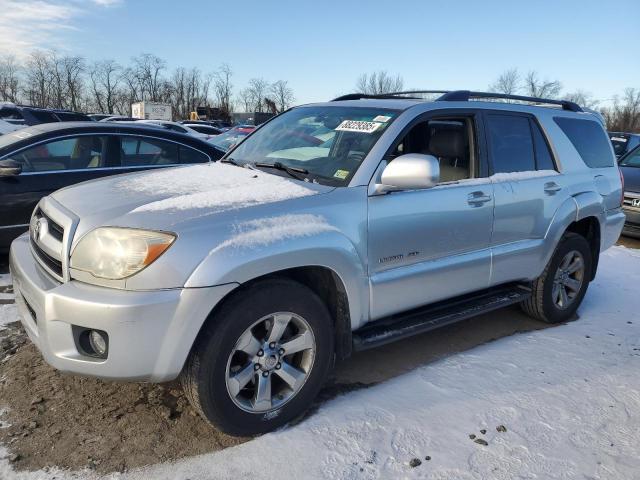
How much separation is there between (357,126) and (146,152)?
3.39 meters

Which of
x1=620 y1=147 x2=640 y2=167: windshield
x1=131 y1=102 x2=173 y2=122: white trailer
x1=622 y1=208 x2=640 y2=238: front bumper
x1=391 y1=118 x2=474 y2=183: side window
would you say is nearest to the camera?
x1=391 y1=118 x2=474 y2=183: side window

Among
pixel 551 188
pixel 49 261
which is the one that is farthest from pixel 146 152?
pixel 551 188

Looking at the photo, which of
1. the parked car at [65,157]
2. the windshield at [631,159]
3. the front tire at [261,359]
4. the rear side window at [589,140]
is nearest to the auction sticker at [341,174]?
the front tire at [261,359]

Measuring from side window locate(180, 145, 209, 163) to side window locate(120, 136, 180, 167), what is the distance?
70mm

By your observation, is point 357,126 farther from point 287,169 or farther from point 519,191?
point 519,191

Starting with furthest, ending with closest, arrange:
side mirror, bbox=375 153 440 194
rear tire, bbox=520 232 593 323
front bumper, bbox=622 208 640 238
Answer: front bumper, bbox=622 208 640 238 < rear tire, bbox=520 232 593 323 < side mirror, bbox=375 153 440 194

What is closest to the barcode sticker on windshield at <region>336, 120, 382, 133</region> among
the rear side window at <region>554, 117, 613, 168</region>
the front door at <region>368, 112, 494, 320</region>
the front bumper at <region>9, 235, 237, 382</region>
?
the front door at <region>368, 112, 494, 320</region>

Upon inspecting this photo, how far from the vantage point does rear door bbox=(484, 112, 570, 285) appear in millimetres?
3684

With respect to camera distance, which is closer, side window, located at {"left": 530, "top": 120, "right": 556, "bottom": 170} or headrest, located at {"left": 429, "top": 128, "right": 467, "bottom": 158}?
headrest, located at {"left": 429, "top": 128, "right": 467, "bottom": 158}

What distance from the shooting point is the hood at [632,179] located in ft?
26.9

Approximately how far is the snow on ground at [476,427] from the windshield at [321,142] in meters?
1.38

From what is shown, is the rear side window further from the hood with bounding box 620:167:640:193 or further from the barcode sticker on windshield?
the hood with bounding box 620:167:640:193

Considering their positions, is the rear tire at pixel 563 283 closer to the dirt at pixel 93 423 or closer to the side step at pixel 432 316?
the side step at pixel 432 316

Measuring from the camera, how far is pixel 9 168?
4.85 meters
